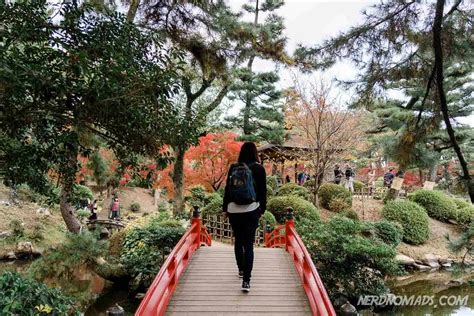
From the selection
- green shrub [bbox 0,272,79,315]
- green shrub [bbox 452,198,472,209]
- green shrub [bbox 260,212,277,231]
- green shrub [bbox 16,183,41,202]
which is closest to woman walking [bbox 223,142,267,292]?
green shrub [bbox 0,272,79,315]

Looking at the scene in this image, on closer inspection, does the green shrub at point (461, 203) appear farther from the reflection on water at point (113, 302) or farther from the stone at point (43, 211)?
the stone at point (43, 211)

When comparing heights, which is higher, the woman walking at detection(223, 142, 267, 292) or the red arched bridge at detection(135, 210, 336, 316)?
the woman walking at detection(223, 142, 267, 292)

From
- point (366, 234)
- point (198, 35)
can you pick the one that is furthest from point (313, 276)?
point (366, 234)

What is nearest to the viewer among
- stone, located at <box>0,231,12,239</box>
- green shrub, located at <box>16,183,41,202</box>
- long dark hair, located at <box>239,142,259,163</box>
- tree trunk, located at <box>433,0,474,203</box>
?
tree trunk, located at <box>433,0,474,203</box>

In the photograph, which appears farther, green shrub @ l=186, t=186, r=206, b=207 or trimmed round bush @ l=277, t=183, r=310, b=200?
trimmed round bush @ l=277, t=183, r=310, b=200

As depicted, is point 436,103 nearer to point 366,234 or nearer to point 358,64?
point 358,64

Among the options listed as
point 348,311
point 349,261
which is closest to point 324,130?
point 349,261

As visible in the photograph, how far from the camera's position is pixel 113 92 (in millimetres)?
3430

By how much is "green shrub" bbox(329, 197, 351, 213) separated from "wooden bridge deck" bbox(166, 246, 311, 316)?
1004 cm

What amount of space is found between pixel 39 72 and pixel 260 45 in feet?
19.1

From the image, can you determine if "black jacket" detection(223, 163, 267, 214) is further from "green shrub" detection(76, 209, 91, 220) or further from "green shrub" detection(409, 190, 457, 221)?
"green shrub" detection(76, 209, 91, 220)

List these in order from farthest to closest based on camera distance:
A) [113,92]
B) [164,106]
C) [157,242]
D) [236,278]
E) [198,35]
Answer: [157,242], [198,35], [236,278], [164,106], [113,92]

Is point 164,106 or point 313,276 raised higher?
point 164,106

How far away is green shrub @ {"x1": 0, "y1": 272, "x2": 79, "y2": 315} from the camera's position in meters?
4.15
